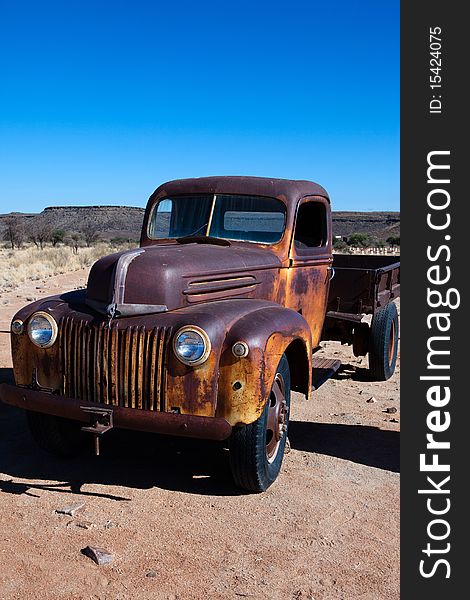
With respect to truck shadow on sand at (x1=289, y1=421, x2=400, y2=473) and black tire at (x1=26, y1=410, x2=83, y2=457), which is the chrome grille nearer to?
black tire at (x1=26, y1=410, x2=83, y2=457)

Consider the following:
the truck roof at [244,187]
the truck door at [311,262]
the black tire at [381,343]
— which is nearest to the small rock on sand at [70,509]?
the truck door at [311,262]

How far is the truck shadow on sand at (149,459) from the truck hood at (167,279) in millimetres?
1221

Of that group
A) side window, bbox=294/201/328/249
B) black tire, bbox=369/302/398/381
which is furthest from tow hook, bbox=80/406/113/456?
black tire, bbox=369/302/398/381

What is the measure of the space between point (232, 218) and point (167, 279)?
58.1 inches

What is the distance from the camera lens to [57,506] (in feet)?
12.7

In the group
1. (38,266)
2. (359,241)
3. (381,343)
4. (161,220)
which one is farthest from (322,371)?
(359,241)

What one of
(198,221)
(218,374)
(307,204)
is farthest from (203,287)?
(307,204)

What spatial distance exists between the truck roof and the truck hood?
79 cm

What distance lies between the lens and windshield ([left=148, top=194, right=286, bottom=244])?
16.9 ft

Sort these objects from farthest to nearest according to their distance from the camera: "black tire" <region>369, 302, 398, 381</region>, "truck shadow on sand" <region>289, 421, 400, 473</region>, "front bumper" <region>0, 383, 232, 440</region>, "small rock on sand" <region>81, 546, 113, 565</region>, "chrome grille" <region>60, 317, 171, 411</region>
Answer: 1. "black tire" <region>369, 302, 398, 381</region>
2. "truck shadow on sand" <region>289, 421, 400, 473</region>
3. "chrome grille" <region>60, 317, 171, 411</region>
4. "front bumper" <region>0, 383, 232, 440</region>
5. "small rock on sand" <region>81, 546, 113, 565</region>

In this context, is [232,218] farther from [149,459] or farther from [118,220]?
[118,220]

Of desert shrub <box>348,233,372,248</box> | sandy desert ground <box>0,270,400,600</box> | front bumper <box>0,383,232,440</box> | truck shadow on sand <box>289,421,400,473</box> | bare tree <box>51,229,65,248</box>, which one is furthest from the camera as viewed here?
bare tree <box>51,229,65,248</box>

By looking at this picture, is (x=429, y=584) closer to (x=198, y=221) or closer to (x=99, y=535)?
(x=99, y=535)

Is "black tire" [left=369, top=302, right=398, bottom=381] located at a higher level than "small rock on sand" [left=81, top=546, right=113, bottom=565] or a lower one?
higher
